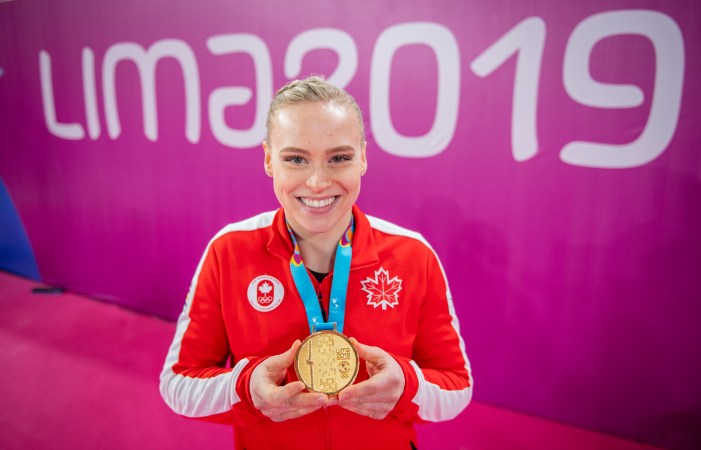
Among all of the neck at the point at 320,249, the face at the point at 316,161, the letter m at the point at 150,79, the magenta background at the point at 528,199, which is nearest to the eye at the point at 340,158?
the face at the point at 316,161

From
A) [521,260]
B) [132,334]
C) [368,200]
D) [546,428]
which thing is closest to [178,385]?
[368,200]

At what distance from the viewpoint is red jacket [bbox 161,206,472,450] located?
1.20 m

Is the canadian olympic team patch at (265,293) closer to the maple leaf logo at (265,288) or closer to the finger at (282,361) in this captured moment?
the maple leaf logo at (265,288)

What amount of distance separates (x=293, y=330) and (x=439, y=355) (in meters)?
0.46

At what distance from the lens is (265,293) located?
1.26m

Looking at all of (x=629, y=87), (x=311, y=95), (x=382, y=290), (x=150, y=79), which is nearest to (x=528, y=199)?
(x=629, y=87)

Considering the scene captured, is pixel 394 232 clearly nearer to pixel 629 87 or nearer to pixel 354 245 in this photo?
pixel 354 245

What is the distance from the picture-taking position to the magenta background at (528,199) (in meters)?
1.97

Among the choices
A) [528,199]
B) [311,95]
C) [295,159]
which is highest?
[311,95]

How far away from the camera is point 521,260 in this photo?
226cm

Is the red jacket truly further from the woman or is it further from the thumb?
the thumb

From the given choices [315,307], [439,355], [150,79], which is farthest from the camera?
[150,79]

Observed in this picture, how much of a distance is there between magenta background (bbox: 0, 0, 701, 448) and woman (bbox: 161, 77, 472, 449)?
1071 millimetres

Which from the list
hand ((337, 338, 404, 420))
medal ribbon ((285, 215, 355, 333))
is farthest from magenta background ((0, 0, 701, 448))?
hand ((337, 338, 404, 420))
